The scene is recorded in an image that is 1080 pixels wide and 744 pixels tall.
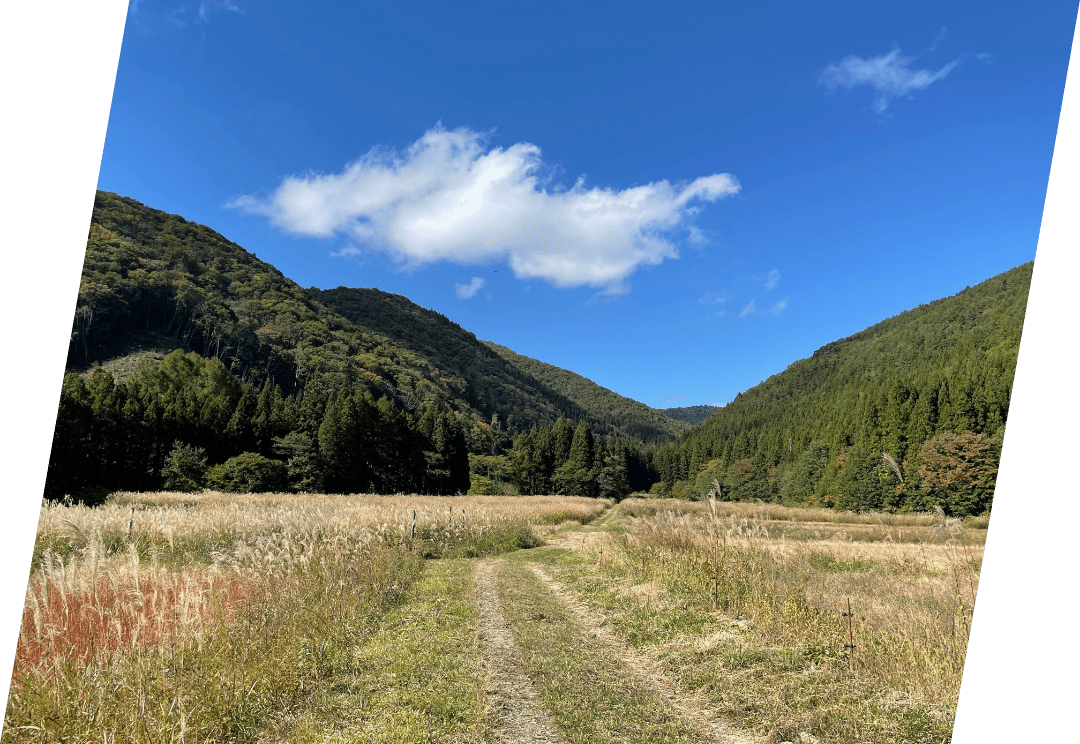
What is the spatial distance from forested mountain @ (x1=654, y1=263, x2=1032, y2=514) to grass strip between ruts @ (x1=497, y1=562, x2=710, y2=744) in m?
4.31

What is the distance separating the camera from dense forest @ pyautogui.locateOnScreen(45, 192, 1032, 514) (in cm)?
2150

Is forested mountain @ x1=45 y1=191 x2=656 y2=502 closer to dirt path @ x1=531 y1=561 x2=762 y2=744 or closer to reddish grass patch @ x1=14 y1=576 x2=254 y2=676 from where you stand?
reddish grass patch @ x1=14 y1=576 x2=254 y2=676

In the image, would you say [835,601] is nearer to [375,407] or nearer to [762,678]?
[762,678]

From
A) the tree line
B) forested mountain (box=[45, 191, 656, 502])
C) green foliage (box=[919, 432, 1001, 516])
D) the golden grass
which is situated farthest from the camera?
the tree line

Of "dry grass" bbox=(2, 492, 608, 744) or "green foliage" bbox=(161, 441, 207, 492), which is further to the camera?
"green foliage" bbox=(161, 441, 207, 492)

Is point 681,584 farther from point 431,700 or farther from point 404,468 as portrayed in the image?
point 404,468

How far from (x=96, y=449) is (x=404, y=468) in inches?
1499

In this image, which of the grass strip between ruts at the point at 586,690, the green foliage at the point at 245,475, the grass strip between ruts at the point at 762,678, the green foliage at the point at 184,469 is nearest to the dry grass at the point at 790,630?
the grass strip between ruts at the point at 762,678

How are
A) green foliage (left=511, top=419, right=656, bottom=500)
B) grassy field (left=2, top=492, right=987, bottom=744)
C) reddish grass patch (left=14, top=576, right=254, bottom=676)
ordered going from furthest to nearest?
green foliage (left=511, top=419, right=656, bottom=500) < grassy field (left=2, top=492, right=987, bottom=744) < reddish grass patch (left=14, top=576, right=254, bottom=676)

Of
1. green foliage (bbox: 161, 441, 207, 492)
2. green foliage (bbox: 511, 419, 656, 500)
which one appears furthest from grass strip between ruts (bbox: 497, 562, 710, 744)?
green foliage (bbox: 511, 419, 656, 500)

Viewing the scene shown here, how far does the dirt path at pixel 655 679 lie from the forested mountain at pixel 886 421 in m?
3.96

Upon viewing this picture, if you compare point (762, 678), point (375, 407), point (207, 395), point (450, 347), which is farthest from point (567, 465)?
point (762, 678)

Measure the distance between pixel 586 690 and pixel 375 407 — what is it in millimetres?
64964

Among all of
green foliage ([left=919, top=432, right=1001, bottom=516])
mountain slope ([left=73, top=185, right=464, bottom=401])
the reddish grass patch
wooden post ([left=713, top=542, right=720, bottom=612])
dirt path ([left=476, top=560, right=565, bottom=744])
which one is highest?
mountain slope ([left=73, top=185, right=464, bottom=401])
